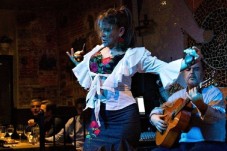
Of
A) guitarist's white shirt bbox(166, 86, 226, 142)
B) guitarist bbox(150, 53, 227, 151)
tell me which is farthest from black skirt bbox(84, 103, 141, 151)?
guitarist's white shirt bbox(166, 86, 226, 142)

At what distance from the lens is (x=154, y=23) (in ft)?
17.5

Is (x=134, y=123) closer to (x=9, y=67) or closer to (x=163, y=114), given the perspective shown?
(x=163, y=114)

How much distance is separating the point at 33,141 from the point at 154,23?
218 centimetres

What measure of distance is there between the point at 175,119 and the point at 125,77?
569 mm

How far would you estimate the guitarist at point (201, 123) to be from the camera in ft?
8.74

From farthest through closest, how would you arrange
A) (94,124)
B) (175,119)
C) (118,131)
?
(175,119) < (94,124) < (118,131)

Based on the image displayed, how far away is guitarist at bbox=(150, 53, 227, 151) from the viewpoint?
266 cm

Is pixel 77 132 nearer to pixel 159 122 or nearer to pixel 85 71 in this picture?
pixel 159 122

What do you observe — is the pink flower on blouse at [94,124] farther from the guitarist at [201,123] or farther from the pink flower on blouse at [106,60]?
the guitarist at [201,123]

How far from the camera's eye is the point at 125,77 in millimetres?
2221

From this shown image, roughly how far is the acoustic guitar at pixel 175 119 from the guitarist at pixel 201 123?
0.03 m

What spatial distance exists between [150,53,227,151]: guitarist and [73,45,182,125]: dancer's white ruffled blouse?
486 millimetres

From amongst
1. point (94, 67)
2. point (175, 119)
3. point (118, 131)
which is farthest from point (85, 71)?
point (175, 119)

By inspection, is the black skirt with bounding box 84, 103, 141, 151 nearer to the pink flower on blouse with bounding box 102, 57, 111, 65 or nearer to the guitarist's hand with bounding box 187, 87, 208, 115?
the pink flower on blouse with bounding box 102, 57, 111, 65
